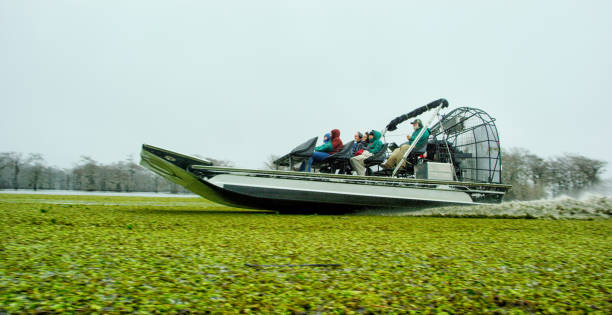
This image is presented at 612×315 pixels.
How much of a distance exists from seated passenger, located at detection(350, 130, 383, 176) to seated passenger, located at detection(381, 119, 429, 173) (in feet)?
1.05

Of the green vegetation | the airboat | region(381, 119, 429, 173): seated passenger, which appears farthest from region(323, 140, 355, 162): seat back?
the green vegetation

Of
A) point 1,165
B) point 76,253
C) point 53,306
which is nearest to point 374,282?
point 53,306

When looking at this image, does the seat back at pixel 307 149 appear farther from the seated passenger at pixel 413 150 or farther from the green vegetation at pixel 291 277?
the green vegetation at pixel 291 277

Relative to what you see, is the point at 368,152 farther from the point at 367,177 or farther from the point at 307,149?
the point at 307,149

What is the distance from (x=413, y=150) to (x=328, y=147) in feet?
5.87

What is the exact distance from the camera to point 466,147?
651cm

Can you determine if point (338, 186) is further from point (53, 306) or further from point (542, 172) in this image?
point (542, 172)

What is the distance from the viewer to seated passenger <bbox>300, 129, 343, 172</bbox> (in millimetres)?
5422

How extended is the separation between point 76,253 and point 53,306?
2.53 feet

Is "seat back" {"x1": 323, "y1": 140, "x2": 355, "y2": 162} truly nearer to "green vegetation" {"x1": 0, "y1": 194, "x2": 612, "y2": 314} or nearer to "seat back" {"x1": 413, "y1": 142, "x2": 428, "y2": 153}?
"seat back" {"x1": 413, "y1": 142, "x2": 428, "y2": 153}

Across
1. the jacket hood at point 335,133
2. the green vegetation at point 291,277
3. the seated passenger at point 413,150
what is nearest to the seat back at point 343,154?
the jacket hood at point 335,133

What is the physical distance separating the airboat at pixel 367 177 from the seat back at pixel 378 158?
0.02 m

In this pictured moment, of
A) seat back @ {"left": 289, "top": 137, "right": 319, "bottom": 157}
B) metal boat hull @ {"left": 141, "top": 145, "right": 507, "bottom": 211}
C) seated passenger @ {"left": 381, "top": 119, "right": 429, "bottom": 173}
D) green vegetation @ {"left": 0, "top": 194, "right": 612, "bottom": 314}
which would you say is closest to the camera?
green vegetation @ {"left": 0, "top": 194, "right": 612, "bottom": 314}

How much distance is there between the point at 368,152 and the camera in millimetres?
5824
